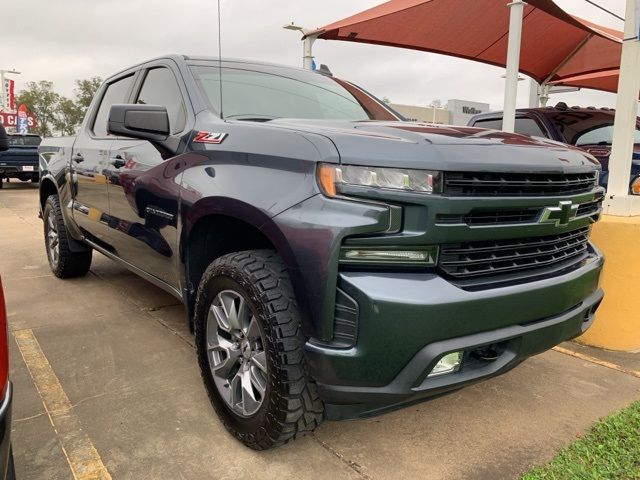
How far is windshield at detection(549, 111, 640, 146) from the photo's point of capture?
21.5ft

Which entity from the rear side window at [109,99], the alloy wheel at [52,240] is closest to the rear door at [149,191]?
the rear side window at [109,99]

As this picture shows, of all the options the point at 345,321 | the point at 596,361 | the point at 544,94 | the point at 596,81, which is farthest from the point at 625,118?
the point at 596,81

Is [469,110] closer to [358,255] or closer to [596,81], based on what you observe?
[596,81]

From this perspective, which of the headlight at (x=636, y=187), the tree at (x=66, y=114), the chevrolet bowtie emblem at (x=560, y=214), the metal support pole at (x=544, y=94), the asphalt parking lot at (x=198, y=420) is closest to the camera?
the chevrolet bowtie emblem at (x=560, y=214)

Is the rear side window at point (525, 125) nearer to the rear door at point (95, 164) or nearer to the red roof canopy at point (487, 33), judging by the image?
the red roof canopy at point (487, 33)

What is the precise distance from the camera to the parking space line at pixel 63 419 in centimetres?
219

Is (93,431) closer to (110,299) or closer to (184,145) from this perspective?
(184,145)

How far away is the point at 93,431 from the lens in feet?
8.07

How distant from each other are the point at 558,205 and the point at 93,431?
7.67 feet

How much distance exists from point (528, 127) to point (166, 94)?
17.3ft

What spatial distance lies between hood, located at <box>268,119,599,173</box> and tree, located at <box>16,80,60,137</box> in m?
53.4

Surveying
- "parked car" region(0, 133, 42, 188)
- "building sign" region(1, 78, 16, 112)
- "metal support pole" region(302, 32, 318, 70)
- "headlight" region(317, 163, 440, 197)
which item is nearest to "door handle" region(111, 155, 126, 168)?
"headlight" region(317, 163, 440, 197)

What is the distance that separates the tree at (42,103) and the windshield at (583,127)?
167 ft

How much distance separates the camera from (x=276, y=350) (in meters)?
1.96
